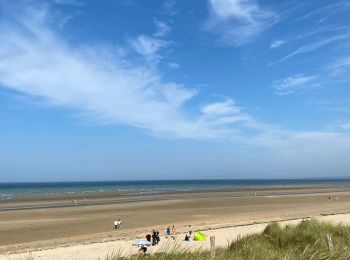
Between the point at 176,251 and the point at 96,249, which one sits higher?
the point at 176,251

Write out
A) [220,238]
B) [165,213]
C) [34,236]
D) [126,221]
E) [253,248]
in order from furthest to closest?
1. [165,213]
2. [126,221]
3. [34,236]
4. [220,238]
5. [253,248]

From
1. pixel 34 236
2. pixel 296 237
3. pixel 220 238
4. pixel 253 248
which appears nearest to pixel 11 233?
pixel 34 236

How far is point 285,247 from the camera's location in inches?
497

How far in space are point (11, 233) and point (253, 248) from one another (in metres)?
24.1

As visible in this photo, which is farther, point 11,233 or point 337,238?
point 11,233

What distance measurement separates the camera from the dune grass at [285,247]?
25.0 feet

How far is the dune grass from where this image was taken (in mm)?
7629

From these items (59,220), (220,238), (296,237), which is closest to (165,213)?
(59,220)

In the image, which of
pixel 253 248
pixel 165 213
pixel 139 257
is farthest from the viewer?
pixel 165 213

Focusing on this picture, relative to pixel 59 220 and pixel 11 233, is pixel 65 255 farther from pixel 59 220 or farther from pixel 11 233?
pixel 59 220

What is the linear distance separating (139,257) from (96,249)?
14.2m

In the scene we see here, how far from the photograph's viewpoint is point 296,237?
14148 millimetres

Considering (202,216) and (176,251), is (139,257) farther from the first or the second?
(202,216)

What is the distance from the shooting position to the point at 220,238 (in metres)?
22.5
